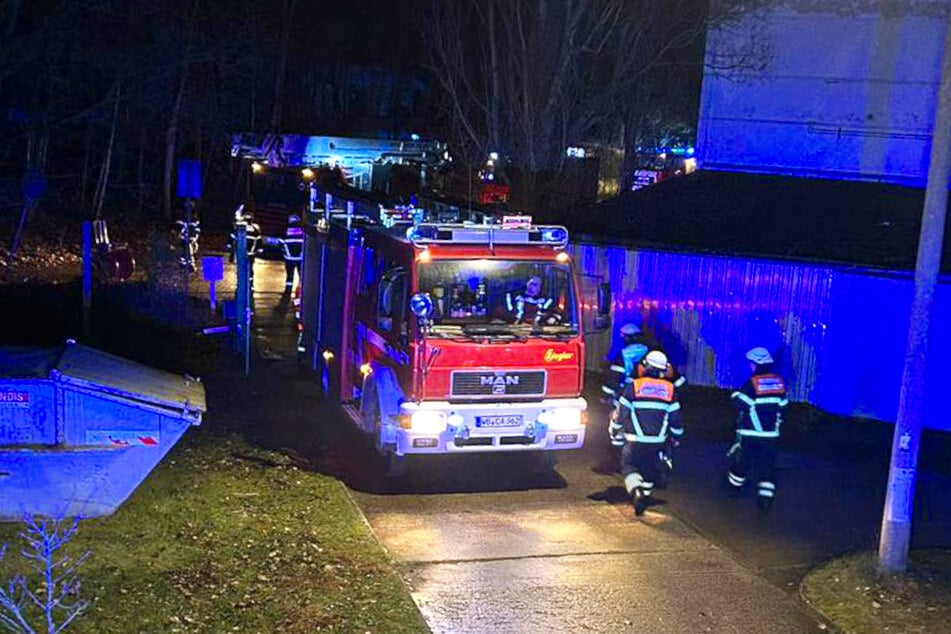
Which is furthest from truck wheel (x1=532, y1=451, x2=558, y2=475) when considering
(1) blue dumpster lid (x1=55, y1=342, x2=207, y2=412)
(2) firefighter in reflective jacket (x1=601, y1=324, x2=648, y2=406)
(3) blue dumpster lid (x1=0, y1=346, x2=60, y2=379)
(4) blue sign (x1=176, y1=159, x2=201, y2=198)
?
(4) blue sign (x1=176, y1=159, x2=201, y2=198)

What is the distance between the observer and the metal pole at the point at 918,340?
614 cm

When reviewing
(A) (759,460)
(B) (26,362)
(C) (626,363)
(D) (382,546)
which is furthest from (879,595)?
(B) (26,362)

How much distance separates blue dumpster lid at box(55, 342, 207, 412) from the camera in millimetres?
6652

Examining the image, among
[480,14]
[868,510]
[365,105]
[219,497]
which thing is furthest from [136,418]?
[365,105]

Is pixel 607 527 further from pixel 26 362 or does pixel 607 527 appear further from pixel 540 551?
pixel 26 362

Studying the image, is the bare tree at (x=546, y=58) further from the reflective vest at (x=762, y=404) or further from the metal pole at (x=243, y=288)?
the reflective vest at (x=762, y=404)

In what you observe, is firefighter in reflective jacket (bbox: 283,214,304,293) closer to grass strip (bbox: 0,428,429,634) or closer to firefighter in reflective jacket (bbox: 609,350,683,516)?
grass strip (bbox: 0,428,429,634)

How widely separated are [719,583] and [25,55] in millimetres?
15354

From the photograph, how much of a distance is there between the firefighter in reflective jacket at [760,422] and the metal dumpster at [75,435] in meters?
4.48

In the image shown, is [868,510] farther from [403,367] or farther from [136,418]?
[136,418]

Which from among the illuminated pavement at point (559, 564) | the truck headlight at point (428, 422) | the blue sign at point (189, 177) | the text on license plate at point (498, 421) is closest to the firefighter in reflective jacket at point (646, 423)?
the illuminated pavement at point (559, 564)

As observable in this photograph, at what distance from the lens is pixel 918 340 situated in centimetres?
629

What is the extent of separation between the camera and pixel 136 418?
6.70 metres

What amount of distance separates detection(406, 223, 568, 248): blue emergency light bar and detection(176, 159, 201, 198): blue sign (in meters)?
7.25
